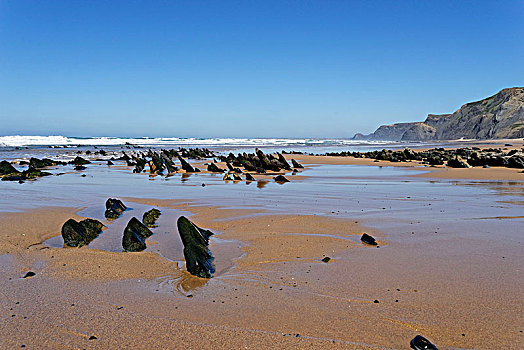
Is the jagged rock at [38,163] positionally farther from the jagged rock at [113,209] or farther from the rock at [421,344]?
the rock at [421,344]

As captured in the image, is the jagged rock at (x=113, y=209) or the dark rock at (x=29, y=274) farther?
the jagged rock at (x=113, y=209)

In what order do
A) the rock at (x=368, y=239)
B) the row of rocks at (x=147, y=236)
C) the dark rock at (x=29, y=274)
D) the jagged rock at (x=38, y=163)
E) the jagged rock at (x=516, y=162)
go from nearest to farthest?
the dark rock at (x=29, y=274) → the row of rocks at (x=147, y=236) → the rock at (x=368, y=239) → the jagged rock at (x=516, y=162) → the jagged rock at (x=38, y=163)

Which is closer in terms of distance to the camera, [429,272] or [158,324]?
[158,324]

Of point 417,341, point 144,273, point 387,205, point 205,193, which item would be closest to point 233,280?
point 144,273

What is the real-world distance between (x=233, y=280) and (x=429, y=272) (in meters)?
2.10

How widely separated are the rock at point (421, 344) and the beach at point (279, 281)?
5 centimetres

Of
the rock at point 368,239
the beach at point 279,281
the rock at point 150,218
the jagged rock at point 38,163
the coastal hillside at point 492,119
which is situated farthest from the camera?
the coastal hillside at point 492,119

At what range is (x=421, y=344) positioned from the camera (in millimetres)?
2578

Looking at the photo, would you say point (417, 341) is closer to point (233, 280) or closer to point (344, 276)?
point (344, 276)

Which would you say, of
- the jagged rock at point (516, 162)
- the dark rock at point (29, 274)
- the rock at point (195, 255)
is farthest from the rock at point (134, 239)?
the jagged rock at point (516, 162)

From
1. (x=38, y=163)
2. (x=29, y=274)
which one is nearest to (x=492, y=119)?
(x=38, y=163)

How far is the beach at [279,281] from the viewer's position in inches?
111

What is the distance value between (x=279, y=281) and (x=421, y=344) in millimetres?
1611

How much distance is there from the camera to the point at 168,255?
490 cm
